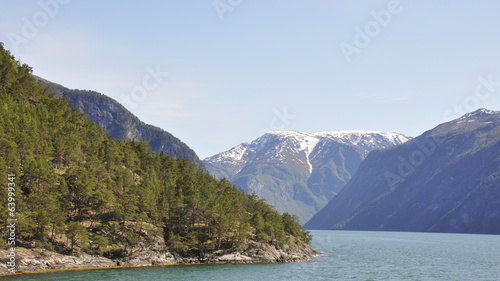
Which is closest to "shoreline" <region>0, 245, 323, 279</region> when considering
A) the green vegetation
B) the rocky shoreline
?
the rocky shoreline

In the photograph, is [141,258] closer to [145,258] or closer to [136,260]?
[145,258]

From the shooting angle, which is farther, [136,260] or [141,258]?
[141,258]

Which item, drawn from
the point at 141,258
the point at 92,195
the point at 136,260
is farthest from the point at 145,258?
the point at 92,195

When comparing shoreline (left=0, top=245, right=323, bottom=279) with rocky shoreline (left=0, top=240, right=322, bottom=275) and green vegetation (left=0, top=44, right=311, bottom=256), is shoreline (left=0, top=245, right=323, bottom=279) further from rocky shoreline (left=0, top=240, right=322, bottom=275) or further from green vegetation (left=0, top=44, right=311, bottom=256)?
green vegetation (left=0, top=44, right=311, bottom=256)

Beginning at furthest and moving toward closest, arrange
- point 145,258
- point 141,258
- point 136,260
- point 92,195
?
1. point 145,258
2. point 92,195
3. point 141,258
4. point 136,260

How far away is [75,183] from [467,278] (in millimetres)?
103197

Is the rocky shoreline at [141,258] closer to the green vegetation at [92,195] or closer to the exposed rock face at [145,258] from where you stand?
the exposed rock face at [145,258]

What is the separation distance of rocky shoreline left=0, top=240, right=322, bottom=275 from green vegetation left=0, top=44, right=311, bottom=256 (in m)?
2.39

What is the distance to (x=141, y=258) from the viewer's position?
108812mm

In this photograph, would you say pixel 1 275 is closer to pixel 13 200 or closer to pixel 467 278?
pixel 13 200

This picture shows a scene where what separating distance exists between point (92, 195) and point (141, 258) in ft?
68.1

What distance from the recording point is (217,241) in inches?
4902

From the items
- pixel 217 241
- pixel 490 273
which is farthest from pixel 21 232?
pixel 490 273

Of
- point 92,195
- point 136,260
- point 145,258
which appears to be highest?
point 92,195
